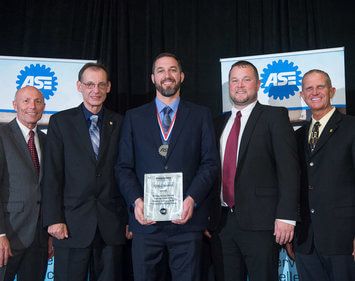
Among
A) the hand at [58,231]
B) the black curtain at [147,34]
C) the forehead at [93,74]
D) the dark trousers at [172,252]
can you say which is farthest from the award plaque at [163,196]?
the black curtain at [147,34]

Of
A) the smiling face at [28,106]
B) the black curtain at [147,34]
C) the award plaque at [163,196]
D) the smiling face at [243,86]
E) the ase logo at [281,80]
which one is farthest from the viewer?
the black curtain at [147,34]

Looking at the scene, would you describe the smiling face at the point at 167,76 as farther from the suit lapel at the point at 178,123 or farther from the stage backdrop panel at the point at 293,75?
the stage backdrop panel at the point at 293,75

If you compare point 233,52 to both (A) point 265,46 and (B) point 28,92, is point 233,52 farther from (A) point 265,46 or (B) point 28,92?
(B) point 28,92

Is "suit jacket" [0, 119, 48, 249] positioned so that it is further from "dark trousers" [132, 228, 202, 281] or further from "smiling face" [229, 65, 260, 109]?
"smiling face" [229, 65, 260, 109]

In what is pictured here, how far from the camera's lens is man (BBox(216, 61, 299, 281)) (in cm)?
270

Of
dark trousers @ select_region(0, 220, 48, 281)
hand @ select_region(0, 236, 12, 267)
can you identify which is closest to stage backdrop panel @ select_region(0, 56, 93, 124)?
dark trousers @ select_region(0, 220, 48, 281)

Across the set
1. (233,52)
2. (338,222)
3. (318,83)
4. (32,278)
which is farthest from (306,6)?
(32,278)

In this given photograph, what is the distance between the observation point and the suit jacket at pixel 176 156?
2.68 m

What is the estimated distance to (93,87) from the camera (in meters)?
3.02

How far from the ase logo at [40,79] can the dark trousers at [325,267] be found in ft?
8.65

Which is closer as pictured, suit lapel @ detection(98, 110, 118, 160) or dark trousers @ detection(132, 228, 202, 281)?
dark trousers @ detection(132, 228, 202, 281)

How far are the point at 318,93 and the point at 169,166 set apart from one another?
48.6 inches

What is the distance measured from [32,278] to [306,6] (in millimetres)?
3695

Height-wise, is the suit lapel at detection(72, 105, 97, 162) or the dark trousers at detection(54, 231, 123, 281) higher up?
the suit lapel at detection(72, 105, 97, 162)
